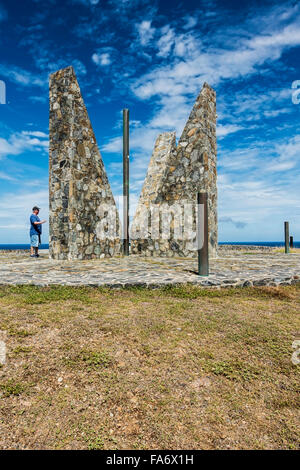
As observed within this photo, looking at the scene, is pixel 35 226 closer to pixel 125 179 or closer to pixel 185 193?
pixel 125 179

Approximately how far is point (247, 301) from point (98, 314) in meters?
2.25

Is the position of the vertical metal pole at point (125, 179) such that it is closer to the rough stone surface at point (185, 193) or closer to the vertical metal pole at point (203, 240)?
the rough stone surface at point (185, 193)

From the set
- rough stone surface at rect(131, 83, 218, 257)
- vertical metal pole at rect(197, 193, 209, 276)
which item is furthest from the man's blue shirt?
vertical metal pole at rect(197, 193, 209, 276)

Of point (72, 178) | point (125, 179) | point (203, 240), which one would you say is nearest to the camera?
point (203, 240)

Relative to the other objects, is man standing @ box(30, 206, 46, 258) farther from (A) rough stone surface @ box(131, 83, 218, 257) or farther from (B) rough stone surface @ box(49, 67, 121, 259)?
(A) rough stone surface @ box(131, 83, 218, 257)

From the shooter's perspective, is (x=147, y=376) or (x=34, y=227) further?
(x=34, y=227)

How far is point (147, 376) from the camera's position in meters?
2.62

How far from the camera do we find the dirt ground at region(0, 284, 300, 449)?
2.07 m

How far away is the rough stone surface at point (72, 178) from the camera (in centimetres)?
868

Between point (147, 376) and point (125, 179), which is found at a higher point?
point (125, 179)

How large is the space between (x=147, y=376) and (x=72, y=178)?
705 centimetres

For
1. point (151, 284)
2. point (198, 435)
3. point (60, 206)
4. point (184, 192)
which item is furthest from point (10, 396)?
point (184, 192)

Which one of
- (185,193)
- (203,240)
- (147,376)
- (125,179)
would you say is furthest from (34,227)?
(147,376)

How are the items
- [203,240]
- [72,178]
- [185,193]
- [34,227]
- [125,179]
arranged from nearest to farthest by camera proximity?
[203,240]
[72,178]
[185,193]
[34,227]
[125,179]
